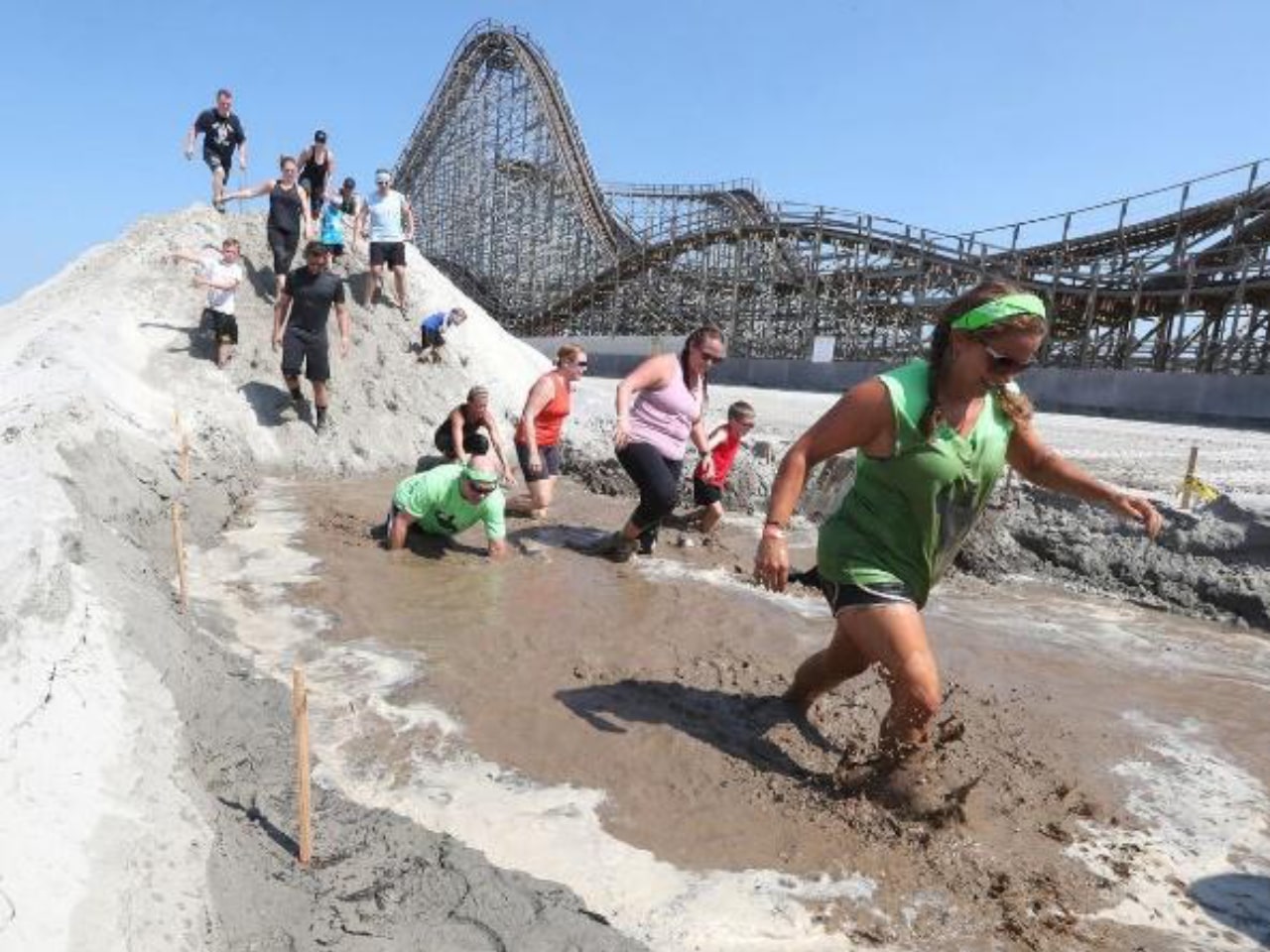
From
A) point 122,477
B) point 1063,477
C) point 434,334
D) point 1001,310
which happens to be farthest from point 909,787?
point 434,334

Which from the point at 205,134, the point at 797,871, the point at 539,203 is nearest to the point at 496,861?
the point at 797,871

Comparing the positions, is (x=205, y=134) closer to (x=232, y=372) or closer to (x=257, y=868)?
(x=232, y=372)

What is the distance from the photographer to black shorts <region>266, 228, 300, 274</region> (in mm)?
8984

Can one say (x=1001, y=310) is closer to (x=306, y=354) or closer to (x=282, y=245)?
(x=306, y=354)

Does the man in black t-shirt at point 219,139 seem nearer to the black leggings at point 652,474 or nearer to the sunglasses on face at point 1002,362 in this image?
the black leggings at point 652,474

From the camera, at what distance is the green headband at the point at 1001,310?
8.02ft

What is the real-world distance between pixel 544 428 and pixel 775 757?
376cm

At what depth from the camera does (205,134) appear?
980 centimetres

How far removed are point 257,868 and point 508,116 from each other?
27233 millimetres

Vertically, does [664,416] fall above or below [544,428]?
above

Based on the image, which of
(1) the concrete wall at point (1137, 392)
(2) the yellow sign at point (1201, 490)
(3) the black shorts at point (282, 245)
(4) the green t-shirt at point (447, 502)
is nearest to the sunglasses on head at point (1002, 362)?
(4) the green t-shirt at point (447, 502)

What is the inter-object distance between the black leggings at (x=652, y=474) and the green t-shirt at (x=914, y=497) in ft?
8.45

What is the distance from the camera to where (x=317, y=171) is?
9.99 meters

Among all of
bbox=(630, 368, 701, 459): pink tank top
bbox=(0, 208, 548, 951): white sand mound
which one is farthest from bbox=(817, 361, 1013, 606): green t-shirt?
bbox=(630, 368, 701, 459): pink tank top
